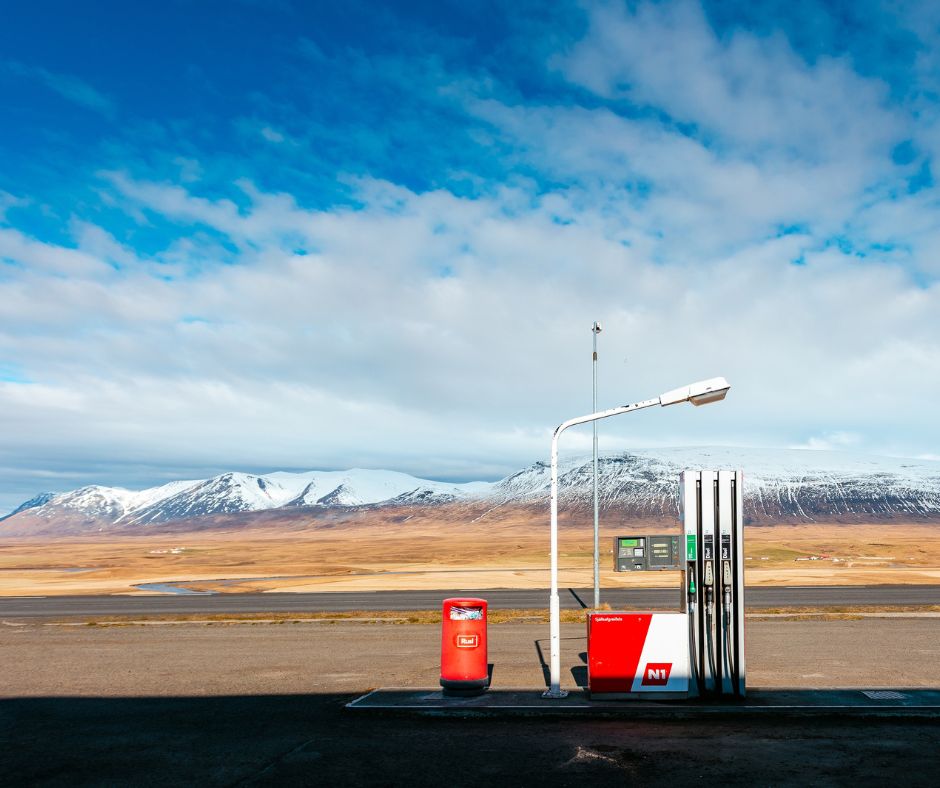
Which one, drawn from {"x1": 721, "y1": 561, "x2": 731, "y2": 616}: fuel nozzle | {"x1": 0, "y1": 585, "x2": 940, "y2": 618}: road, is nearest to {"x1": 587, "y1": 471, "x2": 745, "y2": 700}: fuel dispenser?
{"x1": 721, "y1": 561, "x2": 731, "y2": 616}: fuel nozzle

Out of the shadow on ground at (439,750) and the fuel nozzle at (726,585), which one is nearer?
the shadow on ground at (439,750)

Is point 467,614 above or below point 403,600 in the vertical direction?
above

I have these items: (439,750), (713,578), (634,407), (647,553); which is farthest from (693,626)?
(439,750)

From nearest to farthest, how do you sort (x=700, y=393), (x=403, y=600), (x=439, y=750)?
(x=439, y=750) < (x=700, y=393) < (x=403, y=600)

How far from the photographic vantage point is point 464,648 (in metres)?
13.2

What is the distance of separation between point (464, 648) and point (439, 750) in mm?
3148

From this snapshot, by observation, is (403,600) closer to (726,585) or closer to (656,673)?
(656,673)

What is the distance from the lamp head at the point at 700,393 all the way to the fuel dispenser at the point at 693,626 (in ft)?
3.98

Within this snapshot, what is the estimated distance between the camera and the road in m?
30.3

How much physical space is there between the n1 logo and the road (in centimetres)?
1624

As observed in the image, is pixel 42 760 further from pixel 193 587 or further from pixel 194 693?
pixel 193 587

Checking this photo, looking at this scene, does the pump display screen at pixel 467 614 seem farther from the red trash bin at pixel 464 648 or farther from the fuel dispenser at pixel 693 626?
the fuel dispenser at pixel 693 626

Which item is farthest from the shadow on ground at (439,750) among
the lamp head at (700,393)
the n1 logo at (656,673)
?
the lamp head at (700,393)

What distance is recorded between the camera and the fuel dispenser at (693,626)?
1262 centimetres
